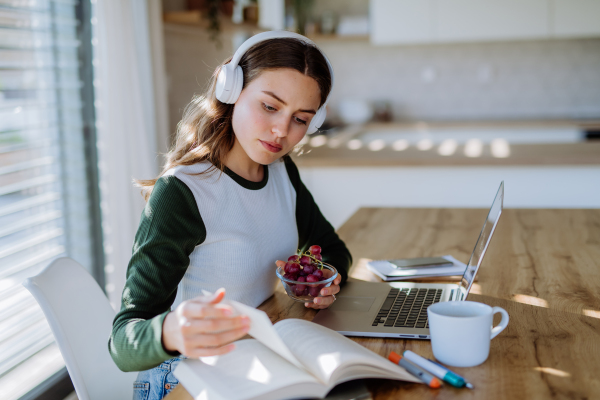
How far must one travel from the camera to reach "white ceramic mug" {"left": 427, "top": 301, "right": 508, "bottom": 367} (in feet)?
2.80

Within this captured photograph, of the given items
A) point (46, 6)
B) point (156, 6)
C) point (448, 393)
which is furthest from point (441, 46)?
point (448, 393)

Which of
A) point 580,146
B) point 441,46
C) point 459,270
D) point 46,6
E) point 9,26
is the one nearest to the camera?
point 459,270

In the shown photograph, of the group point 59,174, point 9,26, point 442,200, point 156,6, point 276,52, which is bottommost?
point 442,200

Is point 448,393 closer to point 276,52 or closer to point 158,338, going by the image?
point 158,338

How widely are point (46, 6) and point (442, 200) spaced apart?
1.98 m

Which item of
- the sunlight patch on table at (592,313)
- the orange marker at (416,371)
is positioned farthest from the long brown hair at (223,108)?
the sunlight patch on table at (592,313)

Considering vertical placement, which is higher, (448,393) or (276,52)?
(276,52)

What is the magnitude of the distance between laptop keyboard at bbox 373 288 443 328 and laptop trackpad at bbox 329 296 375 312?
0.11 feet

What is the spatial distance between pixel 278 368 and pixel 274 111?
1.91ft

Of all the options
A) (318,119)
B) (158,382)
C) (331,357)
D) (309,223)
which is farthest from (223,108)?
(331,357)

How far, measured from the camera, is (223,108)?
1329mm

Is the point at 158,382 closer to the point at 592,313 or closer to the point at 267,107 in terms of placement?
the point at 267,107

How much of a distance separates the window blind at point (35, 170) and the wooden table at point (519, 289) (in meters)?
1.22

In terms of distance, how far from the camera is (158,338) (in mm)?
850
